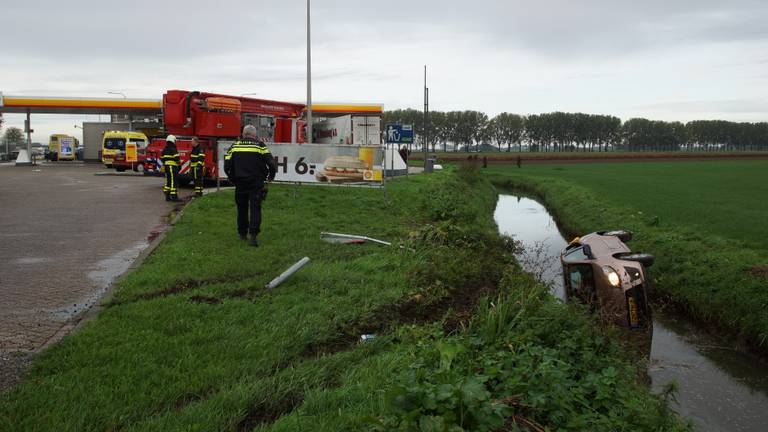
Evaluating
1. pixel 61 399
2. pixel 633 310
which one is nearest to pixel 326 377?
pixel 61 399

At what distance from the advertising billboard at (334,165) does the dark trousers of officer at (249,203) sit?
4.83 metres

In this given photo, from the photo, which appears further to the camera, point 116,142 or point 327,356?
point 116,142

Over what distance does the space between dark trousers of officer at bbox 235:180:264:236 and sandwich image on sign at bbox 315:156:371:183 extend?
189 inches

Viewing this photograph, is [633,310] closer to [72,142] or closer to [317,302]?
[317,302]

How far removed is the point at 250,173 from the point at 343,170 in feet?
17.0

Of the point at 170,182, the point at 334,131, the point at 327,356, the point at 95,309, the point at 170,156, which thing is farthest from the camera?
the point at 334,131

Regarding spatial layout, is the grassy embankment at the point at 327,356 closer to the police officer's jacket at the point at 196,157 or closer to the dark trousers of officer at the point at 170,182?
the dark trousers of officer at the point at 170,182

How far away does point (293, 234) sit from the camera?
34.0ft

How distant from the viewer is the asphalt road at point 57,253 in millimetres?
5258

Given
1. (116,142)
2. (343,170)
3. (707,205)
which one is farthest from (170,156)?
(116,142)

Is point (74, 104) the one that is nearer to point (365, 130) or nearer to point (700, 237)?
point (365, 130)

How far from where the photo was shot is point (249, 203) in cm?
988

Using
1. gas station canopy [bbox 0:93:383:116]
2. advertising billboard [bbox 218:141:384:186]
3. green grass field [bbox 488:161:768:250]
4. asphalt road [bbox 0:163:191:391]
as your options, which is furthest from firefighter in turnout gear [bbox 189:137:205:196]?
gas station canopy [bbox 0:93:383:116]

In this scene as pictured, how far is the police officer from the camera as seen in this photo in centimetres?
937
